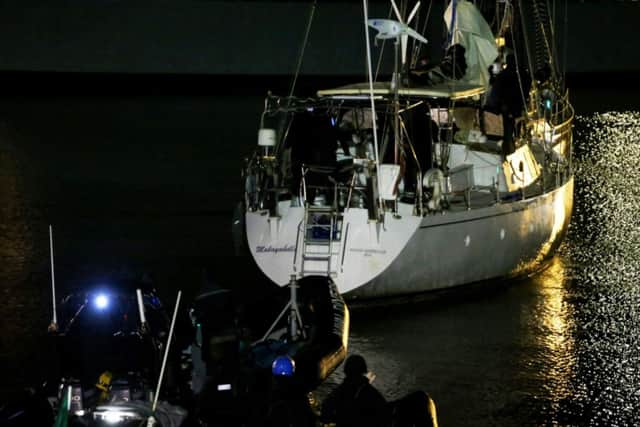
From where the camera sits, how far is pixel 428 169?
16.2 m

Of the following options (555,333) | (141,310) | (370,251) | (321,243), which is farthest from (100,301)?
(555,333)

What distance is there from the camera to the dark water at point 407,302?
41.0 feet

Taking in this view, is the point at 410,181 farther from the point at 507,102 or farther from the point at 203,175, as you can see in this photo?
the point at 203,175

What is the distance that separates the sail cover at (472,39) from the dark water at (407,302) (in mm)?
3342

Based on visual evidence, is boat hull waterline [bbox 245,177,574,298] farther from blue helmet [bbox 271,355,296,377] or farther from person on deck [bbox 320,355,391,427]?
person on deck [bbox 320,355,391,427]

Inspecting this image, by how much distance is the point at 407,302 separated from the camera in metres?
15.5

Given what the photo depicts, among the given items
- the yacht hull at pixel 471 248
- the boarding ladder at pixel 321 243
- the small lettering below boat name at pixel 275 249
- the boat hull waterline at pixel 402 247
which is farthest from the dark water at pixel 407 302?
the small lettering below boat name at pixel 275 249

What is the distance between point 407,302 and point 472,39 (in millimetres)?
5265

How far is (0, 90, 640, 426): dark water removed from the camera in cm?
1250

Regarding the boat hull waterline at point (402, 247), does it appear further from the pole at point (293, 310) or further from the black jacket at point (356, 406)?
the black jacket at point (356, 406)

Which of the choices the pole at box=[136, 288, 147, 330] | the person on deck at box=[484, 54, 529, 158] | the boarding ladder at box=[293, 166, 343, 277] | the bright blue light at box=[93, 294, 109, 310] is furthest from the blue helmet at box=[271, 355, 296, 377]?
the person on deck at box=[484, 54, 529, 158]

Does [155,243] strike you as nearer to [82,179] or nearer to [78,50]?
[82,179]

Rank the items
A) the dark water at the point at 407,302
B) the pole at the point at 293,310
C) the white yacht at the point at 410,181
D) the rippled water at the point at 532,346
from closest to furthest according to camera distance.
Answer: the rippled water at the point at 532,346 < the pole at the point at 293,310 < the dark water at the point at 407,302 < the white yacht at the point at 410,181

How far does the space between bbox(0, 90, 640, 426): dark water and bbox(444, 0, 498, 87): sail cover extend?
3342 mm
